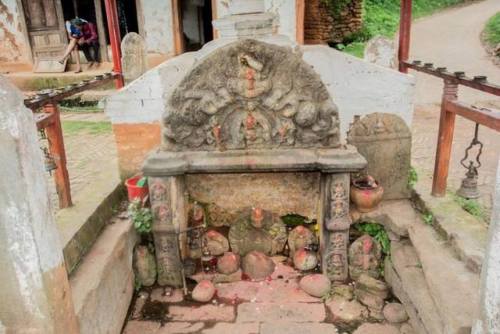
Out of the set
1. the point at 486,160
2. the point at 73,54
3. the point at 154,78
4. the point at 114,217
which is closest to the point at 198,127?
the point at 154,78

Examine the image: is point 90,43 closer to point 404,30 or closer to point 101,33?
point 101,33

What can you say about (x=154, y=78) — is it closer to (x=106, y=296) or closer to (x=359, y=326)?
(x=106, y=296)

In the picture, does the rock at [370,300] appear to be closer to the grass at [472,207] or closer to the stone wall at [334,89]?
the grass at [472,207]

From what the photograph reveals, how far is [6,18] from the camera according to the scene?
36.9 ft

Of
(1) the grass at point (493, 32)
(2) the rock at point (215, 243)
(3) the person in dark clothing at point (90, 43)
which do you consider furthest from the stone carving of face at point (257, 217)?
(1) the grass at point (493, 32)

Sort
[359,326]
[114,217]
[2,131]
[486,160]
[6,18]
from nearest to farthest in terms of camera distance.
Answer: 1. [2,131]
2. [359,326]
3. [114,217]
4. [486,160]
5. [6,18]

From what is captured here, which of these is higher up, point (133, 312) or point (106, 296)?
point (106, 296)

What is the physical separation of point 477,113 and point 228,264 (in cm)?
264

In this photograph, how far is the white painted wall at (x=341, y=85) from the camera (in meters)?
4.38

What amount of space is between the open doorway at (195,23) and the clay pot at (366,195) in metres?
10.1

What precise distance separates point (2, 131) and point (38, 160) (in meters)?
0.27

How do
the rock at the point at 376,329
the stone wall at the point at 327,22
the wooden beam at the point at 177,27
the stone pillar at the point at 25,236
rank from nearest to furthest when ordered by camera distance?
the stone pillar at the point at 25,236 → the rock at the point at 376,329 → the wooden beam at the point at 177,27 → the stone wall at the point at 327,22

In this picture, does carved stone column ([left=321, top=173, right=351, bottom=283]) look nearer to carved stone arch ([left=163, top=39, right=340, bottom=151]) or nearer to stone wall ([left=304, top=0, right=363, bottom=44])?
carved stone arch ([left=163, top=39, right=340, bottom=151])

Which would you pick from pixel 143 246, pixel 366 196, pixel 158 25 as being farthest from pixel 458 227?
pixel 158 25
